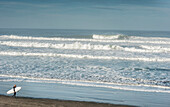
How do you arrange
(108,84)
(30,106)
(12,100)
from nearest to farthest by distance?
(30,106)
(12,100)
(108,84)

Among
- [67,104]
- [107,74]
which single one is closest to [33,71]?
[107,74]

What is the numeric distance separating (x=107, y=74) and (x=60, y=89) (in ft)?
14.3

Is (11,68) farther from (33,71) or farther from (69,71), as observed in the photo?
(69,71)

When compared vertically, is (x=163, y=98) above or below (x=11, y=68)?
below

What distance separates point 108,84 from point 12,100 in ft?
15.5

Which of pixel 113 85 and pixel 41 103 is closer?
pixel 41 103

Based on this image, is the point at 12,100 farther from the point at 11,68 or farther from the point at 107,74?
the point at 11,68

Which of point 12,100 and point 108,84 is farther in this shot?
point 108,84

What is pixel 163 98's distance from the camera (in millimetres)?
9000

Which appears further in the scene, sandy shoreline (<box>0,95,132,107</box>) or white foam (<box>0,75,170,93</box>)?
white foam (<box>0,75,170,93</box>)

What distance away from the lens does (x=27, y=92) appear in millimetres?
9664

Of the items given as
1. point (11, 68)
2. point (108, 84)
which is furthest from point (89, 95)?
point (11, 68)

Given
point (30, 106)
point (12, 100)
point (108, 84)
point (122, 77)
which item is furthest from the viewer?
point (122, 77)

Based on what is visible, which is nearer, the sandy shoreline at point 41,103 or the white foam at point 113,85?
the sandy shoreline at point 41,103
